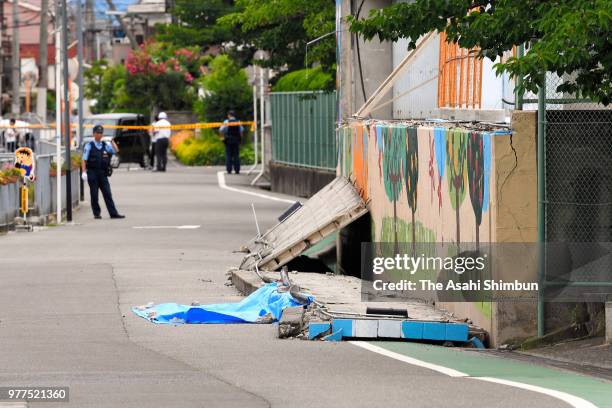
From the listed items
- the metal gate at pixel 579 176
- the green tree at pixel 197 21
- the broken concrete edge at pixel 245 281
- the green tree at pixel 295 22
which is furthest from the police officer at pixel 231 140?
the metal gate at pixel 579 176

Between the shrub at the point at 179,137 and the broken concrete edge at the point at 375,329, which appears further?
the shrub at the point at 179,137

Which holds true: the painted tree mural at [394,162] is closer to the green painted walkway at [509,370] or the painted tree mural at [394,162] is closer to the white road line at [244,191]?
the green painted walkway at [509,370]

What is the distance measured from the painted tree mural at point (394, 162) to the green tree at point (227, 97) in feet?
114

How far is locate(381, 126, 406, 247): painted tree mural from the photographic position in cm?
1634

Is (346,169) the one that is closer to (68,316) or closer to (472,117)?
(472,117)

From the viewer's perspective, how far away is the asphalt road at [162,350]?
9180mm

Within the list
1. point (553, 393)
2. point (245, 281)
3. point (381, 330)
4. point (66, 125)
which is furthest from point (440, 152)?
point (66, 125)

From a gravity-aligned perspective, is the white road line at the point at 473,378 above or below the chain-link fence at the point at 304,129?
below

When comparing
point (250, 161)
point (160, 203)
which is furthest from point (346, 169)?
point (250, 161)

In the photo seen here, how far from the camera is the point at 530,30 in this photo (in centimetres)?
1032

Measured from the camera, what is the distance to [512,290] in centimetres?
1236

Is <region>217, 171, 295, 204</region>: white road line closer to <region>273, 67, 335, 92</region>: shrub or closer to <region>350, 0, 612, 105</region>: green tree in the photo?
<region>273, 67, 335, 92</region>: shrub

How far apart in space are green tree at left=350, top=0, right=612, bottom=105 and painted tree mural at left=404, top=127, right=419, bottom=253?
160 inches

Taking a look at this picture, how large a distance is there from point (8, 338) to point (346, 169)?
9.30 m
